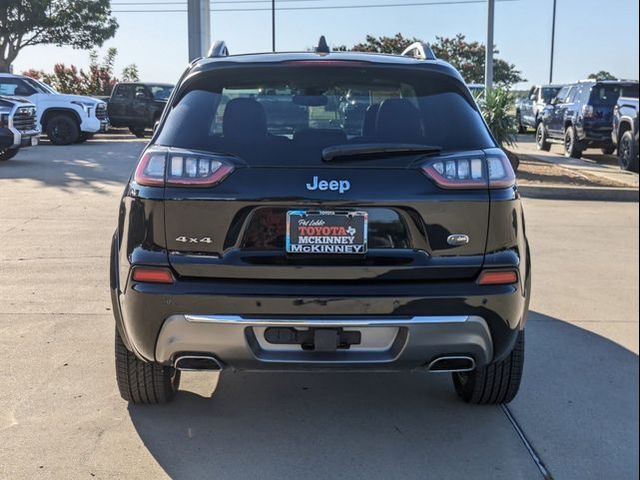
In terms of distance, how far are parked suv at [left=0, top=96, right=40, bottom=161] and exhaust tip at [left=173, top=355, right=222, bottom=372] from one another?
12.8 meters

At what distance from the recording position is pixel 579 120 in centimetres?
1677

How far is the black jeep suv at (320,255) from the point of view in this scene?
2.91m

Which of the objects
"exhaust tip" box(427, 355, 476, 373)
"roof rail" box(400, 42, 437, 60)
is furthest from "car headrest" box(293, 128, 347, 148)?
"exhaust tip" box(427, 355, 476, 373)

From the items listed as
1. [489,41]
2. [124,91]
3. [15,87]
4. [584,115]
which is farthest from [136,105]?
[584,115]

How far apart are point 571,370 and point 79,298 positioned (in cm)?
365

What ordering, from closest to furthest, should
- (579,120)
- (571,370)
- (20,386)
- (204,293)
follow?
(204,293), (20,386), (571,370), (579,120)

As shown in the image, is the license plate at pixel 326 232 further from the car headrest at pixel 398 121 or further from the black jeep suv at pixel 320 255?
the car headrest at pixel 398 121

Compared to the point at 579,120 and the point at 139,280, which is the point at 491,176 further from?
the point at 579,120

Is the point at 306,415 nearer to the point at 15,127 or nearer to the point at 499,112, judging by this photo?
the point at 499,112

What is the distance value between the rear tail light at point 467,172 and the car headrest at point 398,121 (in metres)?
0.23

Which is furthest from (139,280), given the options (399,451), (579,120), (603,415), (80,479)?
(579,120)

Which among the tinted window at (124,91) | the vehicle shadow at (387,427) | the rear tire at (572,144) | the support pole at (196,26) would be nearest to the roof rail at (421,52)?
the vehicle shadow at (387,427)

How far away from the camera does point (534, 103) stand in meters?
25.3

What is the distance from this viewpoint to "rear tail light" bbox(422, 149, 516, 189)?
297 cm
